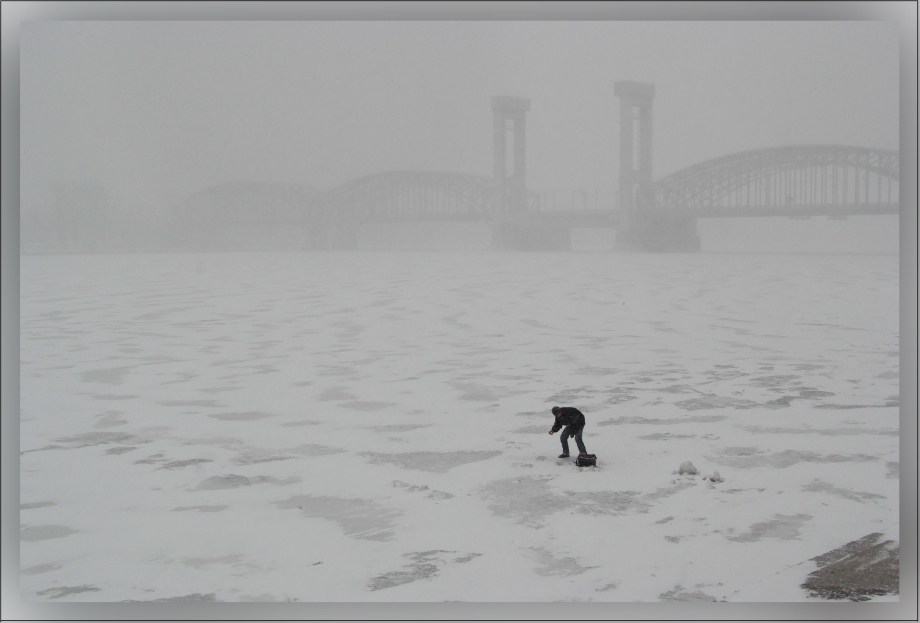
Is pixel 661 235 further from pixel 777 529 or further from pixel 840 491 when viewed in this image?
pixel 777 529

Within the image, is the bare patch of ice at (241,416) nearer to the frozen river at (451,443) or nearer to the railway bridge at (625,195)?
the frozen river at (451,443)

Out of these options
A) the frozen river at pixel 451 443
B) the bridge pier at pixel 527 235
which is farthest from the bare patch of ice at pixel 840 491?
the bridge pier at pixel 527 235

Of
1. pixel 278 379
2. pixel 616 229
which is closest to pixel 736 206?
pixel 616 229

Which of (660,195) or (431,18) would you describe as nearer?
(431,18)

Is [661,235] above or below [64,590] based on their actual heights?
above

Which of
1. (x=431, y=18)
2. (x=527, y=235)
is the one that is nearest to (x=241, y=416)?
(x=431, y=18)

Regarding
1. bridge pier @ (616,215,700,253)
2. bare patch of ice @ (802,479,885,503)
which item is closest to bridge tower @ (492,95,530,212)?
bridge pier @ (616,215,700,253)
